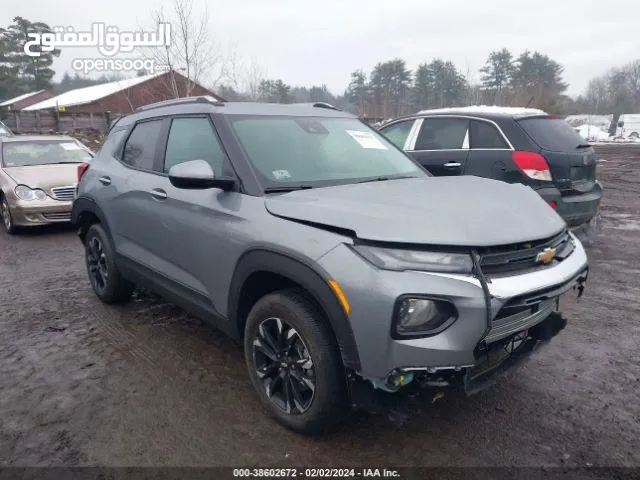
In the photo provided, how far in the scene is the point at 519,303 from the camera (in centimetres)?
222

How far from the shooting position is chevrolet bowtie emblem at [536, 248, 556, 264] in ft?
7.89

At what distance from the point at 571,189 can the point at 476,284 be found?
3912 millimetres

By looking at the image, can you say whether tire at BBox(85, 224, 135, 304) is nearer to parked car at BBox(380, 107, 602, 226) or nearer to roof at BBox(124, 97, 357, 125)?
roof at BBox(124, 97, 357, 125)

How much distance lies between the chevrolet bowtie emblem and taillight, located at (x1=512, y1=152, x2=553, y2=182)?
310 centimetres

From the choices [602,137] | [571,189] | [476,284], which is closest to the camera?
[476,284]

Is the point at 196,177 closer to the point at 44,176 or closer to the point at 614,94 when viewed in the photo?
the point at 44,176

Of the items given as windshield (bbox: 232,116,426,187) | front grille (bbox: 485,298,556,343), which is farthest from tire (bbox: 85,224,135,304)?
front grille (bbox: 485,298,556,343)

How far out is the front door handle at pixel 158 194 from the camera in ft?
11.3

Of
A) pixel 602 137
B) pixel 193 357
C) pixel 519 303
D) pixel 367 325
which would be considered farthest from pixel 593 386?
pixel 602 137

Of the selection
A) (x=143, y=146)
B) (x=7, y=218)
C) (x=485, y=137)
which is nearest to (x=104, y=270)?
(x=143, y=146)

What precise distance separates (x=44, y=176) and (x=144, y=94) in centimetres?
2804

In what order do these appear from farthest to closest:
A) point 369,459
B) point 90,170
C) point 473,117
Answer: point 473,117 → point 90,170 → point 369,459

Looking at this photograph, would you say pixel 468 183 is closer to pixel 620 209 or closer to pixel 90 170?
pixel 90 170

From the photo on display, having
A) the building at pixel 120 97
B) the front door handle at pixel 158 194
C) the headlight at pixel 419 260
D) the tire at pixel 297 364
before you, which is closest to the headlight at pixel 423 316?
the headlight at pixel 419 260
